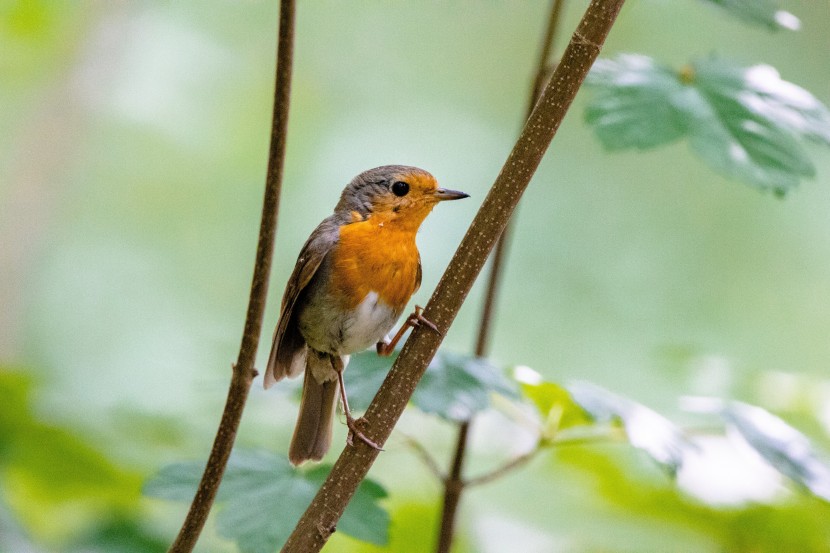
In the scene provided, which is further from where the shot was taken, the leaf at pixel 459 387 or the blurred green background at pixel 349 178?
the blurred green background at pixel 349 178

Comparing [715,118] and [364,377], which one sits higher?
[715,118]

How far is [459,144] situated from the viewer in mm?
9211

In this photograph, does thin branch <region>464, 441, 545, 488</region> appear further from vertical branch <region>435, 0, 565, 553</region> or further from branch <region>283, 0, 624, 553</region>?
branch <region>283, 0, 624, 553</region>

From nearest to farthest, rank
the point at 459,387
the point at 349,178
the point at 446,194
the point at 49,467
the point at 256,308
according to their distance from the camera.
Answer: the point at 256,308 < the point at 459,387 < the point at 446,194 < the point at 49,467 < the point at 349,178

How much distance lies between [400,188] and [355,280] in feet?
1.14

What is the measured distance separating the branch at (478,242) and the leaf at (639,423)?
67 cm

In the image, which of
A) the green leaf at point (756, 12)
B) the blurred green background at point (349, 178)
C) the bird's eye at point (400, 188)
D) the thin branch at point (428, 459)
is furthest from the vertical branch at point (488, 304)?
the blurred green background at point (349, 178)

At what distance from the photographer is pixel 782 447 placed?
2.64m

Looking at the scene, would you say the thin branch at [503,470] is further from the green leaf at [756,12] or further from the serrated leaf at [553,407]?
the green leaf at [756,12]

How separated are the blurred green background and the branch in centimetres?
504

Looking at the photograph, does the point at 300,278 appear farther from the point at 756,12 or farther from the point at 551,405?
the point at 756,12

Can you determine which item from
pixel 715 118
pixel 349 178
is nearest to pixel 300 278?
pixel 715 118

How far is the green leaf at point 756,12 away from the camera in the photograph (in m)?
2.79

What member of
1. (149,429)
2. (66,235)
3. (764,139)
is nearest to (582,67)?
(764,139)
